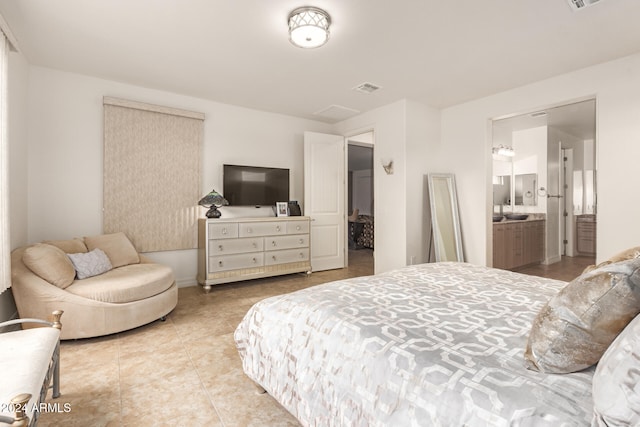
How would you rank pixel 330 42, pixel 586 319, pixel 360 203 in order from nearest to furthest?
pixel 586 319
pixel 330 42
pixel 360 203

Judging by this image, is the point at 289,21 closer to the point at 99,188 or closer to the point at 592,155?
the point at 99,188

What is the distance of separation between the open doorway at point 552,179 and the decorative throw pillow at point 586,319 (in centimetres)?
514

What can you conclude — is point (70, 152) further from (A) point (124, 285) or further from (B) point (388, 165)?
(B) point (388, 165)

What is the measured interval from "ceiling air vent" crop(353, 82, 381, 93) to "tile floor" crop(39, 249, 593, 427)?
298 centimetres

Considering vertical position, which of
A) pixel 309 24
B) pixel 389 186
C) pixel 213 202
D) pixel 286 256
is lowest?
pixel 286 256

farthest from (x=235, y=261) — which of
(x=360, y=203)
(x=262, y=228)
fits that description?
(x=360, y=203)

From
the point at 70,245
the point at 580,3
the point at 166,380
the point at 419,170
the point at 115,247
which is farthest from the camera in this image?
the point at 419,170

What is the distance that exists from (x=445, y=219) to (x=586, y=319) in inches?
151

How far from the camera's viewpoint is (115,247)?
3.33 m

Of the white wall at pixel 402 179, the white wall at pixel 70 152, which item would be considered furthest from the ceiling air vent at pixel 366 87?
the white wall at pixel 70 152

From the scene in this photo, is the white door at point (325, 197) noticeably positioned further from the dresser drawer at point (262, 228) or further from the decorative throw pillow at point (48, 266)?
the decorative throw pillow at point (48, 266)

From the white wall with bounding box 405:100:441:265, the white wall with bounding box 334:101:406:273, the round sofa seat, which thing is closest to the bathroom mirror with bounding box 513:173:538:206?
the white wall with bounding box 405:100:441:265

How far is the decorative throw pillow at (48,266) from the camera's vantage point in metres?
2.48

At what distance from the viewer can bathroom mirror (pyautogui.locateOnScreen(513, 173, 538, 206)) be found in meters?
6.04
